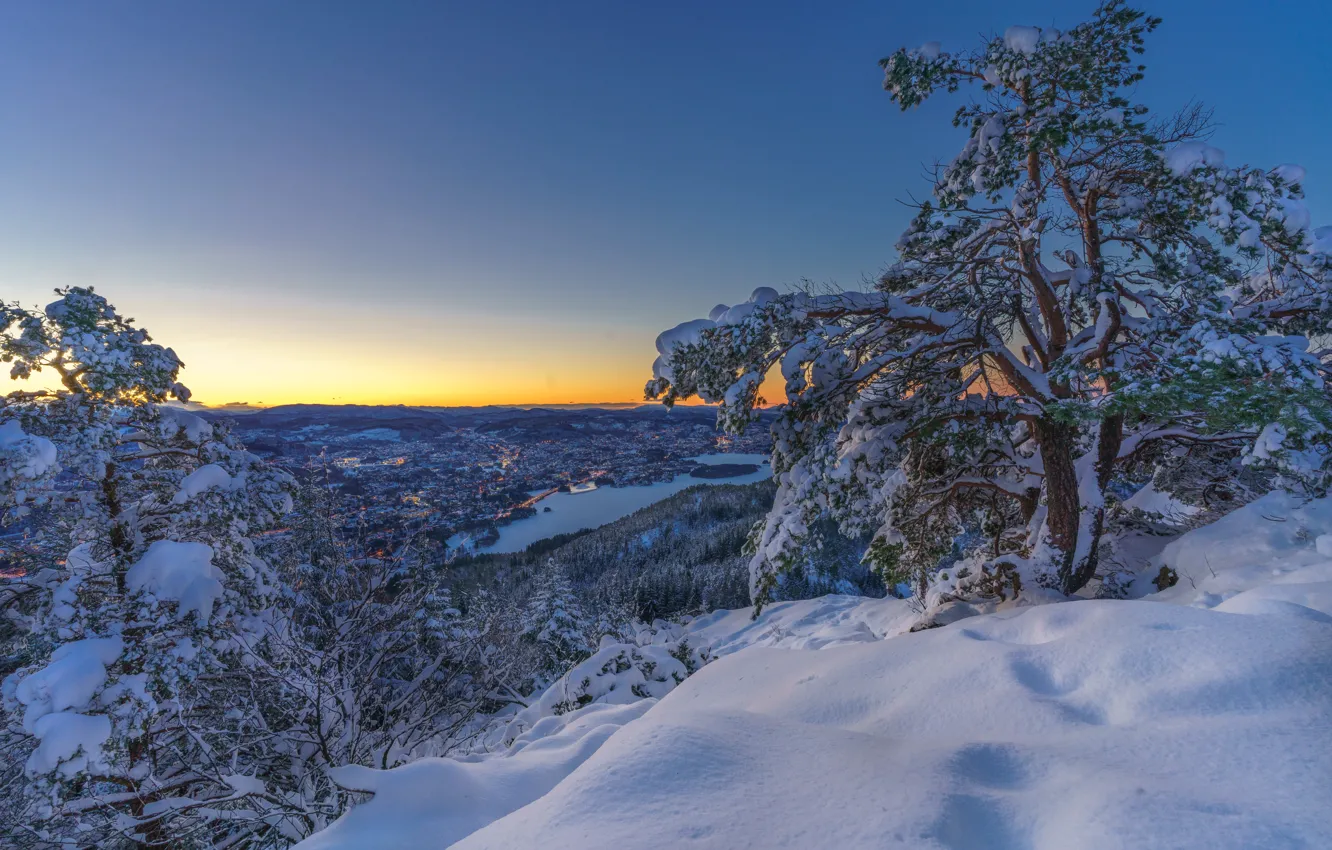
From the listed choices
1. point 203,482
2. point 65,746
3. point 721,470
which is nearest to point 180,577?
point 203,482

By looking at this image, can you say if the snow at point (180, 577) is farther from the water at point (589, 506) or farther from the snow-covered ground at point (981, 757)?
the water at point (589, 506)

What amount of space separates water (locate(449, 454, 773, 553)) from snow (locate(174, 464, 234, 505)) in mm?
70247

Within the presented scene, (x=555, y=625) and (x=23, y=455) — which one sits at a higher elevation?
(x=23, y=455)

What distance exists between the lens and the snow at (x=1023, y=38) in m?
5.14

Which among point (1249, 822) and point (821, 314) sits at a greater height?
point (821, 314)

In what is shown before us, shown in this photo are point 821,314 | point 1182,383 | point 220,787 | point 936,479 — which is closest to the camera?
point 1182,383

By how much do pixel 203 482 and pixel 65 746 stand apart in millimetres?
2504

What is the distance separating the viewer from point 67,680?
4.45 metres

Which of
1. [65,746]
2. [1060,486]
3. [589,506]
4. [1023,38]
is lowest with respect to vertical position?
[589,506]

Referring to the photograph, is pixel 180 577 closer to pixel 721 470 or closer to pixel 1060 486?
pixel 1060 486

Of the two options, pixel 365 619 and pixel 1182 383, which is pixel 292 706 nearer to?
pixel 365 619

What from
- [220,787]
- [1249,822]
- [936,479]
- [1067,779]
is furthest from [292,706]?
[936,479]

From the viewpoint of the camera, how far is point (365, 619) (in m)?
7.90

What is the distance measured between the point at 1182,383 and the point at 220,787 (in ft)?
30.0
